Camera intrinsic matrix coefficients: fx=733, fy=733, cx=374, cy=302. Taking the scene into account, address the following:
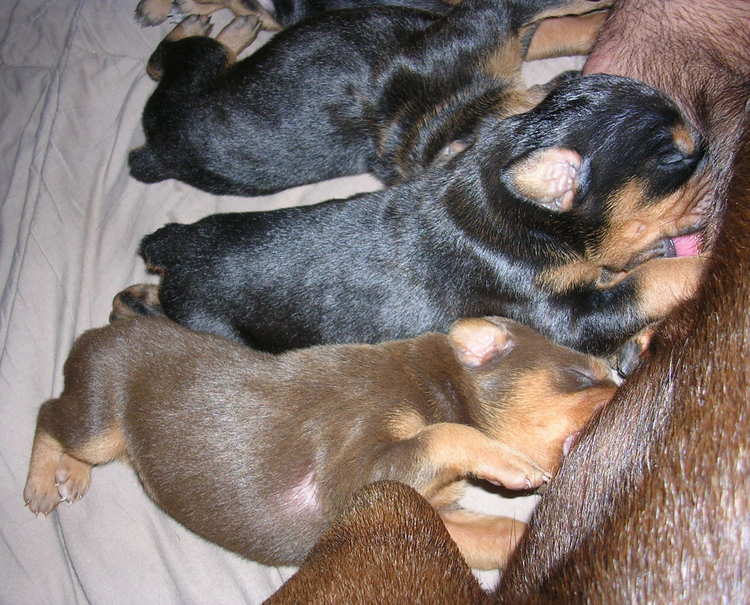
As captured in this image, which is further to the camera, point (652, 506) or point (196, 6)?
point (196, 6)

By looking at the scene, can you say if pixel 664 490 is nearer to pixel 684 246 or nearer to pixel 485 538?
pixel 485 538

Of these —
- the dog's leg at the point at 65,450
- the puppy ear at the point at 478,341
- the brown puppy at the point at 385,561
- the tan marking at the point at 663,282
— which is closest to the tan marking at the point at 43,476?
the dog's leg at the point at 65,450

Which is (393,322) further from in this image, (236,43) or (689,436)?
(236,43)

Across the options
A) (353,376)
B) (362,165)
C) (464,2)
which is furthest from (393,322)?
(464,2)

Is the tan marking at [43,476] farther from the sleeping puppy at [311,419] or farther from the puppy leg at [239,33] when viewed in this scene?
the puppy leg at [239,33]

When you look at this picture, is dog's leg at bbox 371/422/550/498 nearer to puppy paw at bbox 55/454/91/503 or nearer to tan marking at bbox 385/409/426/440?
tan marking at bbox 385/409/426/440

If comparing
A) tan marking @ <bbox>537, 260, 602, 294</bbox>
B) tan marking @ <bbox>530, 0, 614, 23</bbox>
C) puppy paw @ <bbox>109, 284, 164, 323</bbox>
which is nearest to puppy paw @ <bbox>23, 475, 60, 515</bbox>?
puppy paw @ <bbox>109, 284, 164, 323</bbox>

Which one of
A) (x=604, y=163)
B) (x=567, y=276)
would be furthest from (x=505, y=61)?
(x=567, y=276)
